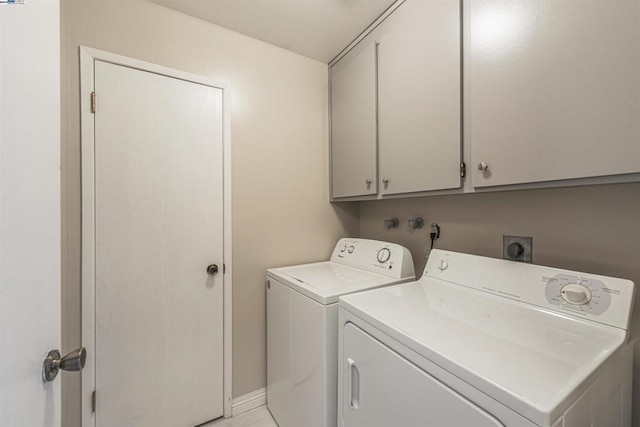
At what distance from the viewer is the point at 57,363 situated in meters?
0.60

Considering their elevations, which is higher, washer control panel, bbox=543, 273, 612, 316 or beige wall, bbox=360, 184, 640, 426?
beige wall, bbox=360, 184, 640, 426

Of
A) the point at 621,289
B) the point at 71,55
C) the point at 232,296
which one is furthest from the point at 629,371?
the point at 71,55

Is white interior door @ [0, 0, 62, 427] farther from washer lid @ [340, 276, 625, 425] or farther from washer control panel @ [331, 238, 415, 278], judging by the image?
washer control panel @ [331, 238, 415, 278]

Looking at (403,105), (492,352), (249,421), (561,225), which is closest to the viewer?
(492,352)

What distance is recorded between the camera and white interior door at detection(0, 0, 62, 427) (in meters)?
0.45

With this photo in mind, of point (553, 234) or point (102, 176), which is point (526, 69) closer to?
point (553, 234)

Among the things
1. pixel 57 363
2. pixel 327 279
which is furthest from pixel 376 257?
pixel 57 363

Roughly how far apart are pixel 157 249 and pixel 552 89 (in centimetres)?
189

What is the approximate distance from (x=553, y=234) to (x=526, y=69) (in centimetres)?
69

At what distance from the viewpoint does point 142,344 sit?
4.66 feet

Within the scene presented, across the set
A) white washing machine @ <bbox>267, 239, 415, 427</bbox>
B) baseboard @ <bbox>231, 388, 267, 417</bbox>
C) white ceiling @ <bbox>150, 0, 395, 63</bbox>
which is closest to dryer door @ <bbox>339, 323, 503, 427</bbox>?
white washing machine @ <bbox>267, 239, 415, 427</bbox>

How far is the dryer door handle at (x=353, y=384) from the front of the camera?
97cm

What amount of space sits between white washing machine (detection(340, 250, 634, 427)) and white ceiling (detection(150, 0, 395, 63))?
1.49 m

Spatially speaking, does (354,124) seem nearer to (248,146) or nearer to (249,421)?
(248,146)
